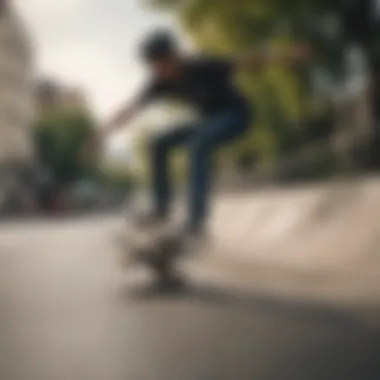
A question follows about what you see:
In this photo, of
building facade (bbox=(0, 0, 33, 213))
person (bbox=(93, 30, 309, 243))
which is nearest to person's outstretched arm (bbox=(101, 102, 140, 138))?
person (bbox=(93, 30, 309, 243))

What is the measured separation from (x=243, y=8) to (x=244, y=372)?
746mm

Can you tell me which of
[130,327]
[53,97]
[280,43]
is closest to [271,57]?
[280,43]

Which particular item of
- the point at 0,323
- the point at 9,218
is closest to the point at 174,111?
the point at 9,218

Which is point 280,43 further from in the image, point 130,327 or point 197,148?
point 130,327

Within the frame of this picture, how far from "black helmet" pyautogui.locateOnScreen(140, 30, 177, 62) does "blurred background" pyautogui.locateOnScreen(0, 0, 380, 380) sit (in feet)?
0.06

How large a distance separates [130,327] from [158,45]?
43 centimetres

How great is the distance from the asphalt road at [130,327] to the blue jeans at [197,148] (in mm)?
100

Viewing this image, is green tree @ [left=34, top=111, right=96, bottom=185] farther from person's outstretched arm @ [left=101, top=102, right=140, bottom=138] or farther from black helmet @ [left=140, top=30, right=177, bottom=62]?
black helmet @ [left=140, top=30, right=177, bottom=62]

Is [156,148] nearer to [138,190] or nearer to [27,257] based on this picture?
[138,190]

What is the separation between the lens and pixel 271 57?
104cm

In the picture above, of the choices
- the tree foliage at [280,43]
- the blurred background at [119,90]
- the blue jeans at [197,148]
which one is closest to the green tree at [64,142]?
the blurred background at [119,90]

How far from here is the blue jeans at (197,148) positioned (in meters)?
1.03

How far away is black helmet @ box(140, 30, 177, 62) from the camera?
100 centimetres

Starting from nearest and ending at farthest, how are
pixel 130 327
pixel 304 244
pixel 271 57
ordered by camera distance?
pixel 130 327 < pixel 271 57 < pixel 304 244
